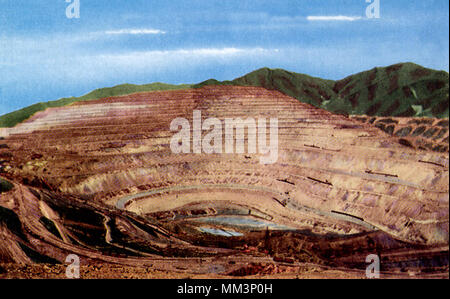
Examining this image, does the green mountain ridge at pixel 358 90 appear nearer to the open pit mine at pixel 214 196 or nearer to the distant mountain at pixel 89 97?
the distant mountain at pixel 89 97

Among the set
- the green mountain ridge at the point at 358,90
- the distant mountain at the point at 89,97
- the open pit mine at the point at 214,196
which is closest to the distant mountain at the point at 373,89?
the green mountain ridge at the point at 358,90

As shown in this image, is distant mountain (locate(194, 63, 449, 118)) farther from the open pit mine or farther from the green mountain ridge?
the open pit mine

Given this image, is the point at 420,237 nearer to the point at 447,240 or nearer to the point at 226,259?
the point at 447,240

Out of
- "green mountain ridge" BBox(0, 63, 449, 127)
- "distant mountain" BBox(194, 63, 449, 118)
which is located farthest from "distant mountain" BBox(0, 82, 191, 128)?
"distant mountain" BBox(194, 63, 449, 118)

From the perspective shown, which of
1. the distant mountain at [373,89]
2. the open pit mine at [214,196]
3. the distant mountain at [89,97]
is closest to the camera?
the open pit mine at [214,196]

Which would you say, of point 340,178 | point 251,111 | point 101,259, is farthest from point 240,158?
point 101,259

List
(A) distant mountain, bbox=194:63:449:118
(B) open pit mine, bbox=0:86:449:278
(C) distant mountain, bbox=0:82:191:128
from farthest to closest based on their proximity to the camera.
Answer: (C) distant mountain, bbox=0:82:191:128
(A) distant mountain, bbox=194:63:449:118
(B) open pit mine, bbox=0:86:449:278

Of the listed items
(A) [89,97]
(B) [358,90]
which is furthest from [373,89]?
(A) [89,97]

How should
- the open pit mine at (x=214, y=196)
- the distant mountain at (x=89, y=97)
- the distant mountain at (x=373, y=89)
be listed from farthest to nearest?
the distant mountain at (x=89, y=97)
the distant mountain at (x=373, y=89)
the open pit mine at (x=214, y=196)
